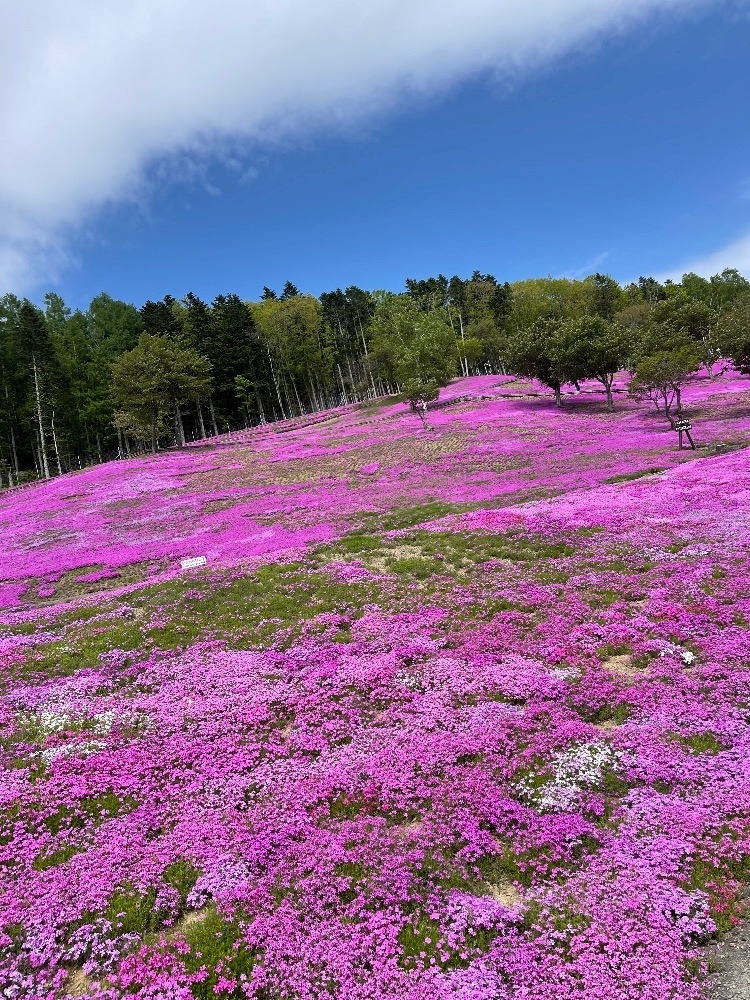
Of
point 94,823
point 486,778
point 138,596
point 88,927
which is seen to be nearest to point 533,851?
point 486,778

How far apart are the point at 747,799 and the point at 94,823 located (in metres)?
10.9

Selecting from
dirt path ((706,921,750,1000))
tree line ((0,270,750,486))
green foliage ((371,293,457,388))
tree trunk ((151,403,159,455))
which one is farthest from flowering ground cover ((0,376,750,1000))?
green foliage ((371,293,457,388))

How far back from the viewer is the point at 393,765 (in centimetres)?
1020

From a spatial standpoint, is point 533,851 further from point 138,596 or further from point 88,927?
point 138,596

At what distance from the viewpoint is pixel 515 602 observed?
16234mm

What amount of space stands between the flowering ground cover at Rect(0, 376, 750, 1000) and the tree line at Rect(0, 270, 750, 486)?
30040 millimetres

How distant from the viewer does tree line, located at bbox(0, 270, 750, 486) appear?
59.8 metres

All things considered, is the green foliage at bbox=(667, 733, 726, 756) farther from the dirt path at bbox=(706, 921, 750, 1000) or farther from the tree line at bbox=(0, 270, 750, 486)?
the tree line at bbox=(0, 270, 750, 486)

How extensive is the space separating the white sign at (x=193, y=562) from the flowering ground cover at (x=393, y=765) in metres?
1.08

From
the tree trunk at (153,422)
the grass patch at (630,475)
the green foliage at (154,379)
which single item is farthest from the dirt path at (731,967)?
the green foliage at (154,379)

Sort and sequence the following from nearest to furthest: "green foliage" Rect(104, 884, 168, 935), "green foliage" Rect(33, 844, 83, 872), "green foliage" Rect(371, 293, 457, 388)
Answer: "green foliage" Rect(104, 884, 168, 935) → "green foliage" Rect(33, 844, 83, 872) → "green foliage" Rect(371, 293, 457, 388)

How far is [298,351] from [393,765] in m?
102

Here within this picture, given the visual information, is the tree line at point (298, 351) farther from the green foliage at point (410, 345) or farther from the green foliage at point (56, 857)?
the green foliage at point (56, 857)

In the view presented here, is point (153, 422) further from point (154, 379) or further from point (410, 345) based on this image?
point (410, 345)
